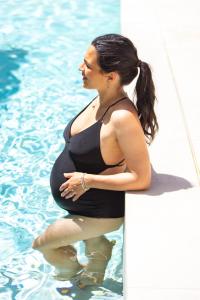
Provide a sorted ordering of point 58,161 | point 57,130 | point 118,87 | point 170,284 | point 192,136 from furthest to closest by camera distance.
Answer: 1. point 57,130
2. point 192,136
3. point 58,161
4. point 118,87
5. point 170,284

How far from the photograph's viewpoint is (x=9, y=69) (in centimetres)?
749

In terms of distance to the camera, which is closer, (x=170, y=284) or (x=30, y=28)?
(x=170, y=284)

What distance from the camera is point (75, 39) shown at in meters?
8.26

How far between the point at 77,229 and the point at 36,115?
308 centimetres

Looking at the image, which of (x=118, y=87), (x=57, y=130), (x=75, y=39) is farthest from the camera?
(x=75, y=39)

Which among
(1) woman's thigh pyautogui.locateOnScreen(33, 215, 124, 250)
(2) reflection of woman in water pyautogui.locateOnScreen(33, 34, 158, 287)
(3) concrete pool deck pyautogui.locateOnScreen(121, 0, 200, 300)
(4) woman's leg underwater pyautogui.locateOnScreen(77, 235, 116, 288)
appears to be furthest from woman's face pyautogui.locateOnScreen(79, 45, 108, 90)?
(4) woman's leg underwater pyautogui.locateOnScreen(77, 235, 116, 288)

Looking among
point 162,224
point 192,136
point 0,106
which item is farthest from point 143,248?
point 0,106

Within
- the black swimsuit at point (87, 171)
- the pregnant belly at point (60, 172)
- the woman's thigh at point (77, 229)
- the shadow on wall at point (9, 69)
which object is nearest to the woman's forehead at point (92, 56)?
the black swimsuit at point (87, 171)

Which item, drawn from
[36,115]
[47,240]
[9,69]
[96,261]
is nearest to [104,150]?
[47,240]

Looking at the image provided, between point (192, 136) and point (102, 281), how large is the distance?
4.16ft

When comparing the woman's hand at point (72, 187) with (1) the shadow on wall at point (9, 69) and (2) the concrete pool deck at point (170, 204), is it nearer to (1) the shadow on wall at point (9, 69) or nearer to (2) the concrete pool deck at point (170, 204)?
(2) the concrete pool deck at point (170, 204)

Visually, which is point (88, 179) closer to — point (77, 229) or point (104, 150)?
point (104, 150)

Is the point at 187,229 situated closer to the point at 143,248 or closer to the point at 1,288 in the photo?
the point at 143,248

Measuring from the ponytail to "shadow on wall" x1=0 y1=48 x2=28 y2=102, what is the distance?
12.0 ft
